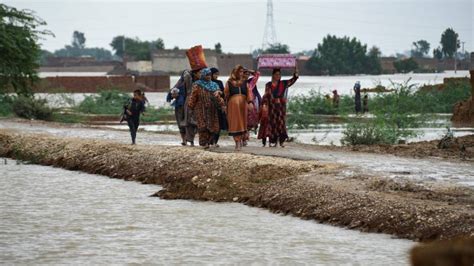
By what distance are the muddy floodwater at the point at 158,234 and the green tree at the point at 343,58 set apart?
95.1 metres

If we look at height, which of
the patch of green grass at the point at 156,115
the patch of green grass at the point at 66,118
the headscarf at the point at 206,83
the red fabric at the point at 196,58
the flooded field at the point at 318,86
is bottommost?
the flooded field at the point at 318,86

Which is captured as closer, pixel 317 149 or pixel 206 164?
pixel 206 164

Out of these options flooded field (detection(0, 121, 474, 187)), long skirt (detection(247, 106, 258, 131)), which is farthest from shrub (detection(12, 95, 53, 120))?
long skirt (detection(247, 106, 258, 131))

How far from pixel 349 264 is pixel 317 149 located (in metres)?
9.44

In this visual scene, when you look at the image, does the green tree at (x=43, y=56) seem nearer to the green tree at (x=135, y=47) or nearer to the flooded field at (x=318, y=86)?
the flooded field at (x=318, y=86)

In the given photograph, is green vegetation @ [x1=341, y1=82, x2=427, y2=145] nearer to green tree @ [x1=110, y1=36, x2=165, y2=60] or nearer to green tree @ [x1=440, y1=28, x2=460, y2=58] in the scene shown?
green tree @ [x1=110, y1=36, x2=165, y2=60]

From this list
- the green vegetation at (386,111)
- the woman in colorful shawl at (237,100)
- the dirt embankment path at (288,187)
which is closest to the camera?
the dirt embankment path at (288,187)

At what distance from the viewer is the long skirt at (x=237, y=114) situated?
664 inches

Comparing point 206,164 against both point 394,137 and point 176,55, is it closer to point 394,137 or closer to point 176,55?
point 394,137

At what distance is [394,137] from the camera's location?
74.7ft

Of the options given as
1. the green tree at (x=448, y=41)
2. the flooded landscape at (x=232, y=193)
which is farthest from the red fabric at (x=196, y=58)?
the green tree at (x=448, y=41)

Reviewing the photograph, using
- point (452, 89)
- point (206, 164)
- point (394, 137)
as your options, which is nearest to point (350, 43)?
point (452, 89)

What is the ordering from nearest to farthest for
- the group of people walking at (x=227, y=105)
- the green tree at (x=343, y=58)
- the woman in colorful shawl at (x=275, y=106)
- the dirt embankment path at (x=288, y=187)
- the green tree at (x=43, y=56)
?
the dirt embankment path at (x=288, y=187) → the group of people walking at (x=227, y=105) → the woman in colorful shawl at (x=275, y=106) → the green tree at (x=43, y=56) → the green tree at (x=343, y=58)

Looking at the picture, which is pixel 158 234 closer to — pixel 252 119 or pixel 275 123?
pixel 275 123
